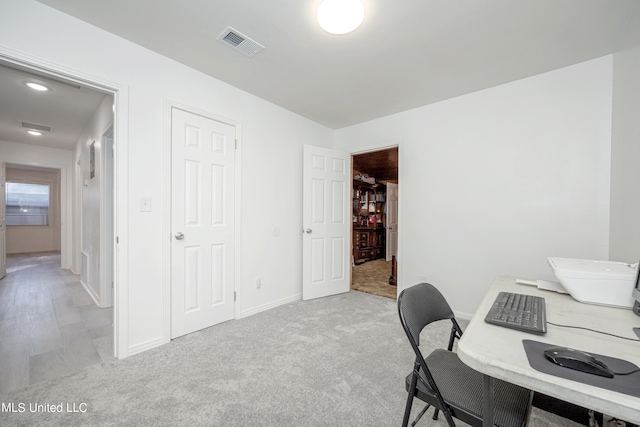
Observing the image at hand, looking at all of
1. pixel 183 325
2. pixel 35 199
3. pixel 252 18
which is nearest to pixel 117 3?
pixel 252 18

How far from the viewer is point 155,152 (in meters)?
2.23

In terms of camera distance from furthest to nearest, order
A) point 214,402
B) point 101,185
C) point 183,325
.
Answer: point 101,185 < point 183,325 < point 214,402

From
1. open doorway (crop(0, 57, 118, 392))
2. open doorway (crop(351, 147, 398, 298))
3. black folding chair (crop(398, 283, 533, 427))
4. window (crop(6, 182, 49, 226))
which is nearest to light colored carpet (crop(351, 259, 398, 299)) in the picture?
open doorway (crop(351, 147, 398, 298))

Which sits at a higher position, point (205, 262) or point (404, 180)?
point (404, 180)

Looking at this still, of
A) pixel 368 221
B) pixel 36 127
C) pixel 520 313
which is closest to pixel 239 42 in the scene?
pixel 520 313

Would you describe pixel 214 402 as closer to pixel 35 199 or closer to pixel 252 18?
pixel 252 18

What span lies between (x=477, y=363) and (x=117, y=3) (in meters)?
2.70

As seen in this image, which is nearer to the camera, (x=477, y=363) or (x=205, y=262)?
(x=477, y=363)

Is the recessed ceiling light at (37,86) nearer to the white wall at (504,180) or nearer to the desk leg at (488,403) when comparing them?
the white wall at (504,180)

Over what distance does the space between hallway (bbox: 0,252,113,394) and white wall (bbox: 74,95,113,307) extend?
28 cm

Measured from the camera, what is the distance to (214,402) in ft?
5.24

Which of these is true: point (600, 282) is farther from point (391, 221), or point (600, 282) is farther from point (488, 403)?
point (391, 221)

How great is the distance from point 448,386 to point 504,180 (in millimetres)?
2349

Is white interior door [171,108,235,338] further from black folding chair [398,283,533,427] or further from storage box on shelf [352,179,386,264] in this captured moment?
storage box on shelf [352,179,386,264]
